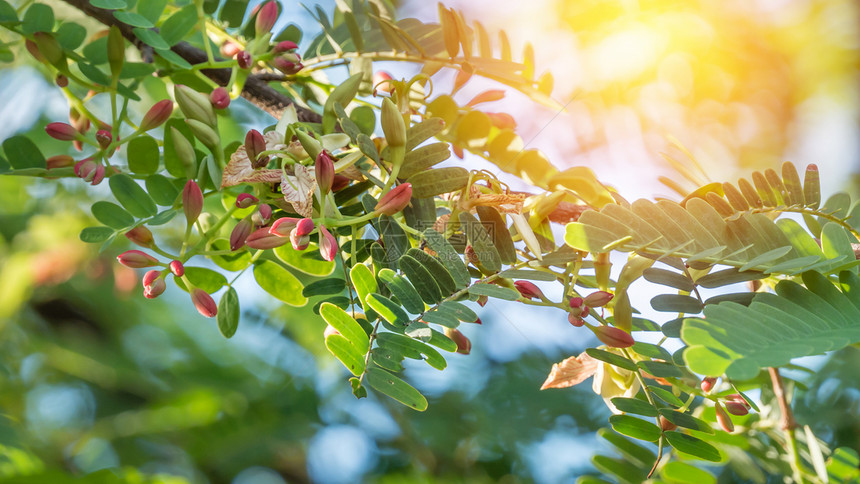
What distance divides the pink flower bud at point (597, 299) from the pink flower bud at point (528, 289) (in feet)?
0.06

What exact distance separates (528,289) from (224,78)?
0.25 m

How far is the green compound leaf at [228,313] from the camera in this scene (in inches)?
12.7

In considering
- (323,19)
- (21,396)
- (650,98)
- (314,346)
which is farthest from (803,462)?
(21,396)

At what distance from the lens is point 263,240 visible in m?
0.26

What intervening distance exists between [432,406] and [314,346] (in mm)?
221

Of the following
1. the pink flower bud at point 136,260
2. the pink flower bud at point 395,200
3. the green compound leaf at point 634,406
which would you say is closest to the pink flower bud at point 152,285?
the pink flower bud at point 136,260

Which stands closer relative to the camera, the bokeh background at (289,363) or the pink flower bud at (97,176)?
the pink flower bud at (97,176)

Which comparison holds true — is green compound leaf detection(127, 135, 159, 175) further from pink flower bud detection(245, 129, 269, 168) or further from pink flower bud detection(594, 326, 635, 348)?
pink flower bud detection(594, 326, 635, 348)

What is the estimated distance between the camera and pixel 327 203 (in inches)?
10.3

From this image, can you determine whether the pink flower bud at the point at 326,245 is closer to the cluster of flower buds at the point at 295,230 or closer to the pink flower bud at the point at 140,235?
the cluster of flower buds at the point at 295,230

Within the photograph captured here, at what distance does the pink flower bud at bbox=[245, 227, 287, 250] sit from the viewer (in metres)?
Answer: 0.26

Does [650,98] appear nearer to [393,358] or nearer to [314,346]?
[314,346]

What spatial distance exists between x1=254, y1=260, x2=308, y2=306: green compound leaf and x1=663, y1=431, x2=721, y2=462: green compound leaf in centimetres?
21

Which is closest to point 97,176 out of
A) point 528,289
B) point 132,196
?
point 132,196
